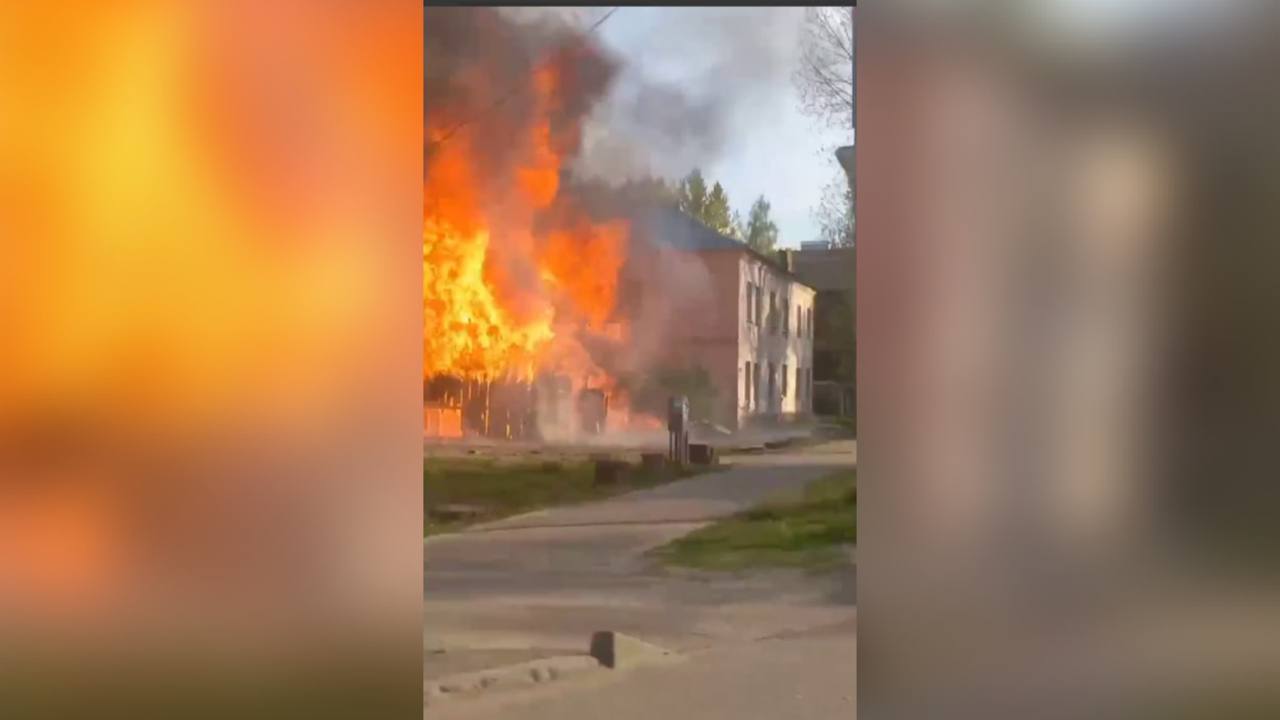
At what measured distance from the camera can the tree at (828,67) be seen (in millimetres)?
1843

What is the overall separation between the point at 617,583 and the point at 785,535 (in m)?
0.40

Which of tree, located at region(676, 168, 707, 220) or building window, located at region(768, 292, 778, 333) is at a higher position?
tree, located at region(676, 168, 707, 220)

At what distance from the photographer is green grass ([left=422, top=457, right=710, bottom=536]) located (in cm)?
191

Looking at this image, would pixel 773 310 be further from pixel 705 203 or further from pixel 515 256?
pixel 515 256

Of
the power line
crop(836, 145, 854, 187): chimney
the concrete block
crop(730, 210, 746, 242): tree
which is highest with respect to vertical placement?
the power line

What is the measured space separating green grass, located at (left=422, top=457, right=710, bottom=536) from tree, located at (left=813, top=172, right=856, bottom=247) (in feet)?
2.05

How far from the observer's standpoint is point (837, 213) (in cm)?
188

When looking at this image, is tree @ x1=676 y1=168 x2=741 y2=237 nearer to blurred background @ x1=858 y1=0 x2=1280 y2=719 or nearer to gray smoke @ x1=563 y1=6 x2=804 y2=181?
gray smoke @ x1=563 y1=6 x2=804 y2=181

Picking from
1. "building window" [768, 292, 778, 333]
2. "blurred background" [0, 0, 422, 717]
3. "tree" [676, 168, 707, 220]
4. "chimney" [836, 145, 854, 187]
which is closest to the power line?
"blurred background" [0, 0, 422, 717]

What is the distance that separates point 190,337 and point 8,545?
0.55 meters

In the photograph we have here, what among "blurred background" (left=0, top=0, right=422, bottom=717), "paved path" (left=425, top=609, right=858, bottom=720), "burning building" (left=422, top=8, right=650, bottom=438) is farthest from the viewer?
"burning building" (left=422, top=8, right=650, bottom=438)

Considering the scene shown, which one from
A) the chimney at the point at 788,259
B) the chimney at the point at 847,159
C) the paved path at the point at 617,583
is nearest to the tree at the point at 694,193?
the chimney at the point at 788,259

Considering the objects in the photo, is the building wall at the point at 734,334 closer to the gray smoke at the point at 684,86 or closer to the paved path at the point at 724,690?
the gray smoke at the point at 684,86

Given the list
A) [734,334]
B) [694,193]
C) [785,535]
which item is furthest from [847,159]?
[785,535]
